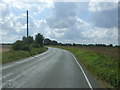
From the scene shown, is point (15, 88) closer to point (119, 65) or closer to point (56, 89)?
point (56, 89)

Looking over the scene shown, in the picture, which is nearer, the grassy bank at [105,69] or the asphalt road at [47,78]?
the asphalt road at [47,78]

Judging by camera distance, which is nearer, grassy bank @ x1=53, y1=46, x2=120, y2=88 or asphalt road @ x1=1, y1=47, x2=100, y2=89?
asphalt road @ x1=1, y1=47, x2=100, y2=89

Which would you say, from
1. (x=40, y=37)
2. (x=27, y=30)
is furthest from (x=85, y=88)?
(x=40, y=37)

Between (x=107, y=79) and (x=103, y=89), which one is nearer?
(x=103, y=89)

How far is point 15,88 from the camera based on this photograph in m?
11.7

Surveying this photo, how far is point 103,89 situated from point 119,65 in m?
8.41

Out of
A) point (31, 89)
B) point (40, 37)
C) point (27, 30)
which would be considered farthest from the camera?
point (40, 37)

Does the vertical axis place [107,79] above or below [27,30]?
below

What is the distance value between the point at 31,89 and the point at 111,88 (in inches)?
154

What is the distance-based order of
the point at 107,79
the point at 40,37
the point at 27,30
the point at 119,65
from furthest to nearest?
the point at 40,37
the point at 27,30
the point at 119,65
the point at 107,79

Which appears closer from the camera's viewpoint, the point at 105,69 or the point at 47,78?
the point at 47,78

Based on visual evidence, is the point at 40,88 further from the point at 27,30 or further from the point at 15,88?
the point at 27,30

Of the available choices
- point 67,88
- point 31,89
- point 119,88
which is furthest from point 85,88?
point 31,89

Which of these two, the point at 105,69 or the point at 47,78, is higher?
the point at 105,69
